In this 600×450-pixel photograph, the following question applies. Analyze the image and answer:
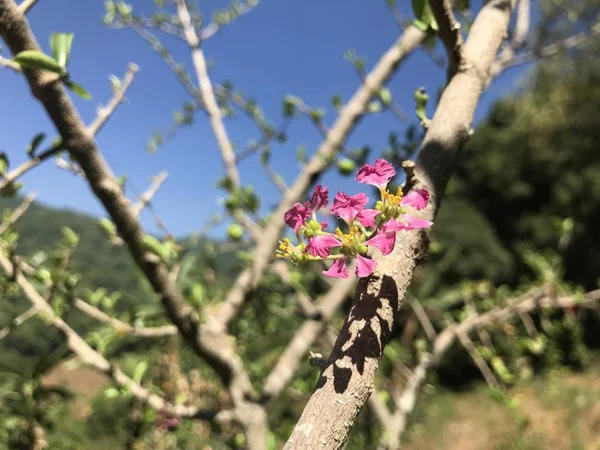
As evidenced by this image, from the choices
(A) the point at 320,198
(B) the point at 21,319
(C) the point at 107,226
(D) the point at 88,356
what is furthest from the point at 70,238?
(A) the point at 320,198

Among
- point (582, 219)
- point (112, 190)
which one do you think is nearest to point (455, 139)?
point (112, 190)

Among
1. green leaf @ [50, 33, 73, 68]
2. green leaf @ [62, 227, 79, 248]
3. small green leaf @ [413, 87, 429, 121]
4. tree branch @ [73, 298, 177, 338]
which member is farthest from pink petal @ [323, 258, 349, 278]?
green leaf @ [62, 227, 79, 248]

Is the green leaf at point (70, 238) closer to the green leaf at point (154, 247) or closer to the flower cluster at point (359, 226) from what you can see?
the green leaf at point (154, 247)

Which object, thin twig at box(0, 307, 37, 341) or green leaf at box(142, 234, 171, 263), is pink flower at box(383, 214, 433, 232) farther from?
thin twig at box(0, 307, 37, 341)

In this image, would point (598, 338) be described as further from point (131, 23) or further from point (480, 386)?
point (131, 23)

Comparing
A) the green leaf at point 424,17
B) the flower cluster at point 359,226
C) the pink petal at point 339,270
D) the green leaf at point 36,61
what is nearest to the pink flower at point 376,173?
the flower cluster at point 359,226

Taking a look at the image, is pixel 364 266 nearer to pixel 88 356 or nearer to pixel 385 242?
pixel 385 242
